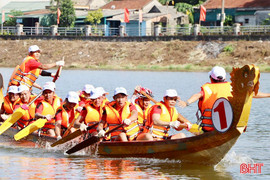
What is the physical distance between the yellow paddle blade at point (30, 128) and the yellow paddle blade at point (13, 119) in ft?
1.54

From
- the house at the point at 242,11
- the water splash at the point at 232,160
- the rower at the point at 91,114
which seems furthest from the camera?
the house at the point at 242,11

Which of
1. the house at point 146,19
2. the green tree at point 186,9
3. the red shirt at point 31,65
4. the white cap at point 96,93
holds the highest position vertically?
the green tree at point 186,9

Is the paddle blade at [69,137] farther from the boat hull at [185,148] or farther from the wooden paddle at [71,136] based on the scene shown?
the boat hull at [185,148]

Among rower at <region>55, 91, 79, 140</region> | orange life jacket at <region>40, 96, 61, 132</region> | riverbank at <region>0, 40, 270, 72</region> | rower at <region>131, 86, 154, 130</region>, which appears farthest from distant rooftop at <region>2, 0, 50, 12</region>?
rower at <region>131, 86, 154, 130</region>

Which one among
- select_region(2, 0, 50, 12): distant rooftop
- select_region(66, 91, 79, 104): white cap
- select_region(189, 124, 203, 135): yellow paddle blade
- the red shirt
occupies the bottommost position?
select_region(189, 124, 203, 135): yellow paddle blade

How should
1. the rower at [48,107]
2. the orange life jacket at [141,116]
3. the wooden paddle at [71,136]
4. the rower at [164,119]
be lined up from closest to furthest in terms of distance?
the rower at [164,119], the wooden paddle at [71,136], the orange life jacket at [141,116], the rower at [48,107]

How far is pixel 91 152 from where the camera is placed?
1576 cm

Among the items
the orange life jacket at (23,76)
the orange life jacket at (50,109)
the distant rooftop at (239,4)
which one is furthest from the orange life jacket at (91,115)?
the distant rooftop at (239,4)

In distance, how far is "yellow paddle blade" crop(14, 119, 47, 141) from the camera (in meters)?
16.4

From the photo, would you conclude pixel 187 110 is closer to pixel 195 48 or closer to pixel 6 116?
pixel 6 116

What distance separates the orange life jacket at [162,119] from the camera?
14133 millimetres

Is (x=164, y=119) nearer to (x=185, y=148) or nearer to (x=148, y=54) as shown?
(x=185, y=148)

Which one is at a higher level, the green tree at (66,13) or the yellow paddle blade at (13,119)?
the green tree at (66,13)

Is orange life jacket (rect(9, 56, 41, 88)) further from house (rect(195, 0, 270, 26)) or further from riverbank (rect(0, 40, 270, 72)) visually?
house (rect(195, 0, 270, 26))
